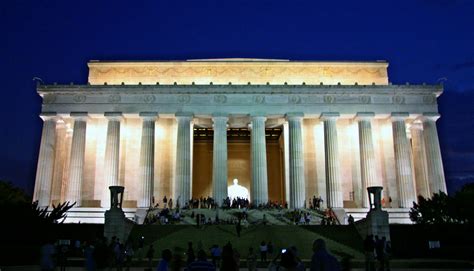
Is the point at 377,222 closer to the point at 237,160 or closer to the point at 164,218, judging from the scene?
the point at 164,218

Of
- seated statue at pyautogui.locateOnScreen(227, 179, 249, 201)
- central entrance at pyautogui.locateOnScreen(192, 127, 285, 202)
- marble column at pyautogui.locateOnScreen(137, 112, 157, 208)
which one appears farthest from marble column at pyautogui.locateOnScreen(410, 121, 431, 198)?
marble column at pyautogui.locateOnScreen(137, 112, 157, 208)

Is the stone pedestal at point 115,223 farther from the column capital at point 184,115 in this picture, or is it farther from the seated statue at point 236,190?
the seated statue at point 236,190

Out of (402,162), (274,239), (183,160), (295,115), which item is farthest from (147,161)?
(402,162)

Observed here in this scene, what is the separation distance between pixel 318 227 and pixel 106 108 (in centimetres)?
2624

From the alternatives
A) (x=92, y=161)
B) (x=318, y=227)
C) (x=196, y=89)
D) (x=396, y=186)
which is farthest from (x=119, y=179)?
(x=396, y=186)

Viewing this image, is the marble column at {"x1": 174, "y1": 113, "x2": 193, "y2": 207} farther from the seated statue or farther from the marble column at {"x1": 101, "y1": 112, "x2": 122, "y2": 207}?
the seated statue

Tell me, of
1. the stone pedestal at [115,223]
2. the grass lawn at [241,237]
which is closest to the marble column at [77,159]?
the grass lawn at [241,237]

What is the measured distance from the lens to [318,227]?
36.7m

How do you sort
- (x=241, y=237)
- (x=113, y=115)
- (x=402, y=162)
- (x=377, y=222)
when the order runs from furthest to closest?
(x=113, y=115), (x=402, y=162), (x=241, y=237), (x=377, y=222)

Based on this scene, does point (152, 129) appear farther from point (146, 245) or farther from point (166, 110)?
point (146, 245)

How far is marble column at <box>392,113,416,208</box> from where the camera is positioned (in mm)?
50219

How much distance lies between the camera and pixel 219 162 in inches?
1982

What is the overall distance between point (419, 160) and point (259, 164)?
17395mm

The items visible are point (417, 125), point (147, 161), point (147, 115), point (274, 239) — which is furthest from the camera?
point (417, 125)
